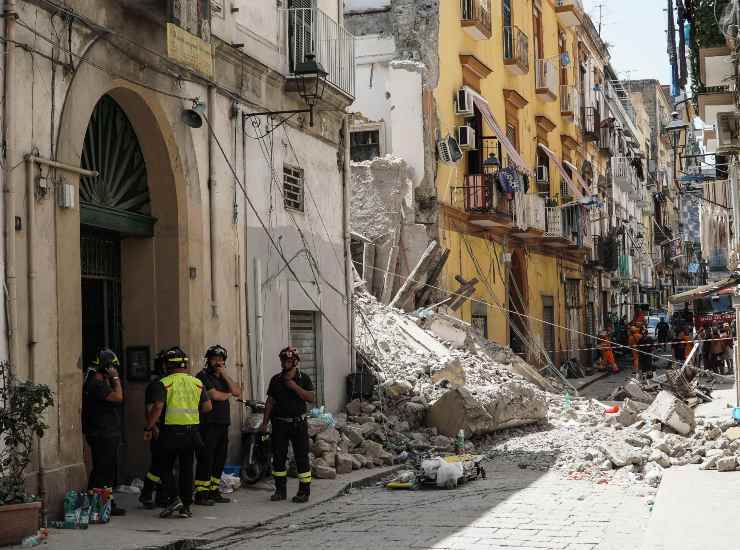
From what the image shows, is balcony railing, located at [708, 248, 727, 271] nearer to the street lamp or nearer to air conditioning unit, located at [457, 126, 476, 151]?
air conditioning unit, located at [457, 126, 476, 151]

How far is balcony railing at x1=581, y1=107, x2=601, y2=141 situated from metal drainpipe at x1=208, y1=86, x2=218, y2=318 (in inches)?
1108

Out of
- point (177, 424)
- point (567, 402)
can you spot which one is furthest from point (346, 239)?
point (177, 424)

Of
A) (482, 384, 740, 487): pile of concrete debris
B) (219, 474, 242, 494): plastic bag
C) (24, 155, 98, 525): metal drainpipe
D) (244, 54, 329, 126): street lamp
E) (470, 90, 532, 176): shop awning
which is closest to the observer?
(24, 155, 98, 525): metal drainpipe

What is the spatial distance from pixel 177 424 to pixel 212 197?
3.59 metres

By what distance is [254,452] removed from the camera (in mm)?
12227

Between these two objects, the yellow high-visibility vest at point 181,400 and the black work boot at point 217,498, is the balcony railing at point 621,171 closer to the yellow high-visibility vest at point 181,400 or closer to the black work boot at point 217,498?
the black work boot at point 217,498

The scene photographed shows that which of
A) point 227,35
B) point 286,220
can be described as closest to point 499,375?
point 286,220

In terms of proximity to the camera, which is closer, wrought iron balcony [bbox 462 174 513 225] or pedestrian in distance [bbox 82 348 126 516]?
pedestrian in distance [bbox 82 348 126 516]

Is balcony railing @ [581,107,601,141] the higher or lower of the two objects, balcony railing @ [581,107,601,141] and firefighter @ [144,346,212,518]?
the higher

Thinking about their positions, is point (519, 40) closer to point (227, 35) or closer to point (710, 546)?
point (227, 35)

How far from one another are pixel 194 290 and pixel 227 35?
320cm

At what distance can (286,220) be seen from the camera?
14.7 meters

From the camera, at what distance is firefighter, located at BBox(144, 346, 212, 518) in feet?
32.0

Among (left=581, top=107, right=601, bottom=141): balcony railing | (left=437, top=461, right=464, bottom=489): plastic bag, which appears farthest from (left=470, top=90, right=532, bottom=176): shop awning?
(left=581, top=107, right=601, bottom=141): balcony railing
